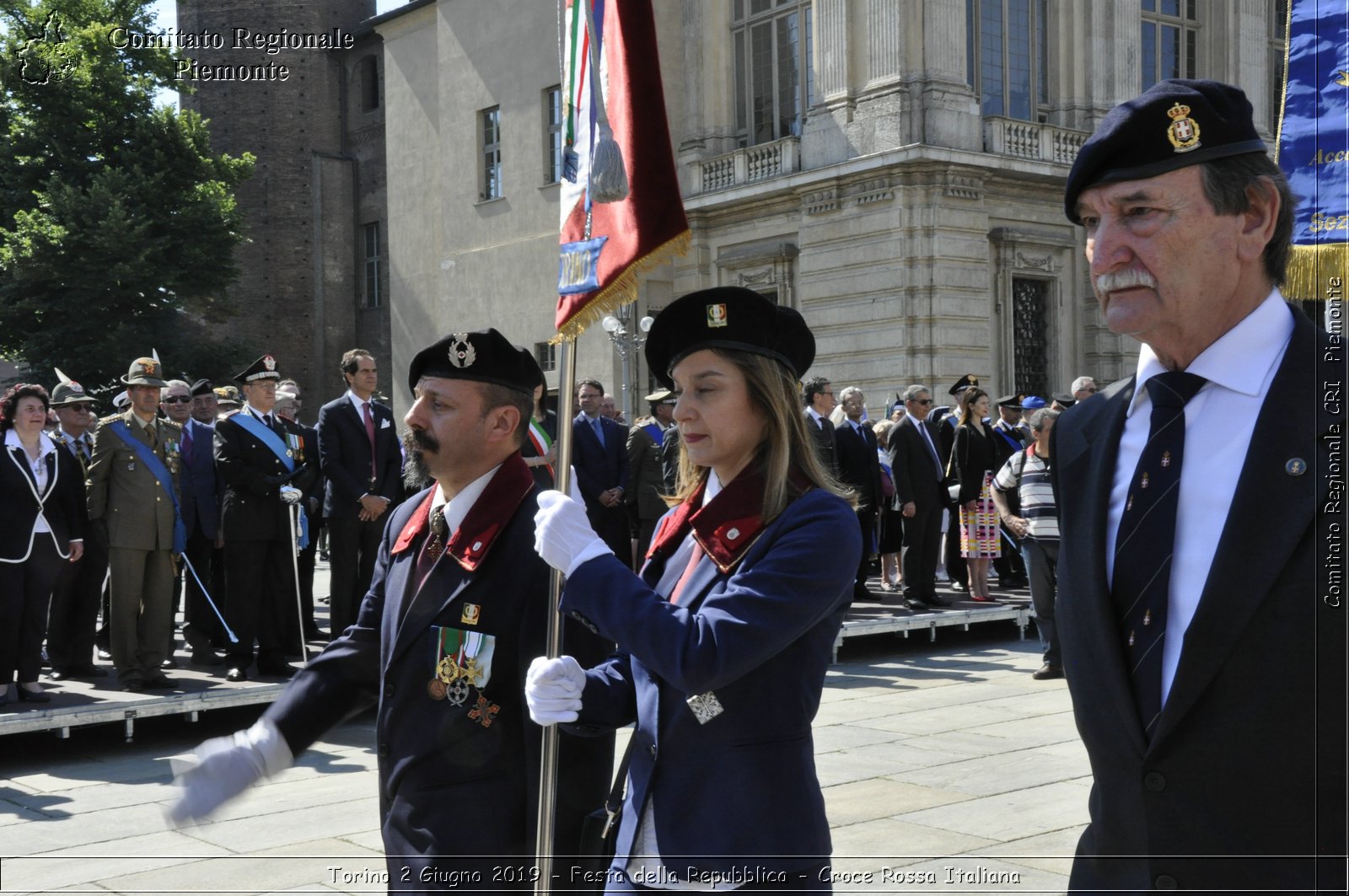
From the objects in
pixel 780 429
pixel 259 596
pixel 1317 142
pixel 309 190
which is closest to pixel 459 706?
pixel 780 429

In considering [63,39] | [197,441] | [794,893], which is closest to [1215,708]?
[794,893]

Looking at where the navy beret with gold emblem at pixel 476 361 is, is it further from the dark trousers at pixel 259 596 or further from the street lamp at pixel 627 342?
the street lamp at pixel 627 342

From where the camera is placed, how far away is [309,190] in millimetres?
43125

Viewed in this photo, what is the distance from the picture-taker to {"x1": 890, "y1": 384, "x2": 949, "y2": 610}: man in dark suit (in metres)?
13.8

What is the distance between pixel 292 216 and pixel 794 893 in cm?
4369

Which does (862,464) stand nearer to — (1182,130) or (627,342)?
(627,342)

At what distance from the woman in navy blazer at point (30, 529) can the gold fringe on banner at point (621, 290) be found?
691 cm

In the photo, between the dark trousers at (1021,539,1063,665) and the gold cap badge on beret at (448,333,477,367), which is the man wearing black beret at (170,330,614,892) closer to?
the gold cap badge on beret at (448,333,477,367)

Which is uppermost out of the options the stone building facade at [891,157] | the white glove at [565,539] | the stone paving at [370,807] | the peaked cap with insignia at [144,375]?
the stone building facade at [891,157]

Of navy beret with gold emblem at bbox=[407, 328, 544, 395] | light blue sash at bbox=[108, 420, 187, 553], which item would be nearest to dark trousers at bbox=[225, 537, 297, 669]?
light blue sash at bbox=[108, 420, 187, 553]

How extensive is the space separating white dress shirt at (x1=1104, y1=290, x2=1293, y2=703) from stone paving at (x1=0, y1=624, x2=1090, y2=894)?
3.28 meters

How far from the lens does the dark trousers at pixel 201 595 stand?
1138 cm

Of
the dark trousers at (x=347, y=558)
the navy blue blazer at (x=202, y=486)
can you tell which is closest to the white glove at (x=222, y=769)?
the dark trousers at (x=347, y=558)

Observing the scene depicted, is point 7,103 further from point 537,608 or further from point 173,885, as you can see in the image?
point 537,608
